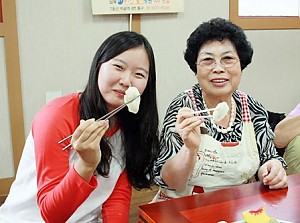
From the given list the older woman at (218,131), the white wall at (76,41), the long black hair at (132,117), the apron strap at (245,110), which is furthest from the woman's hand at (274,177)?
the white wall at (76,41)

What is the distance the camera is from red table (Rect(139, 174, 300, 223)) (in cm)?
106

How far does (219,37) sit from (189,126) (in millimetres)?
487

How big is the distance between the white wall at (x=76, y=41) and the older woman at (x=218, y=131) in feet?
4.06

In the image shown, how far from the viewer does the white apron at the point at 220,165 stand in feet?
4.83

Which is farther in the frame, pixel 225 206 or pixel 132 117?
pixel 132 117

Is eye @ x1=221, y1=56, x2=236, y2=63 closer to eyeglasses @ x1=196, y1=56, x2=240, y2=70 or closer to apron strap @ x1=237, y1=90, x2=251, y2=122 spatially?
eyeglasses @ x1=196, y1=56, x2=240, y2=70

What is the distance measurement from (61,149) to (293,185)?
29.4 inches

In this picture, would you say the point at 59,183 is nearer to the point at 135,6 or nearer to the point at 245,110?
the point at 245,110

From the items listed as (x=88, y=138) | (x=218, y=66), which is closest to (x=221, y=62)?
(x=218, y=66)

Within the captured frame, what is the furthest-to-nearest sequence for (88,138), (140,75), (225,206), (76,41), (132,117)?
(76,41) < (132,117) < (140,75) < (225,206) < (88,138)

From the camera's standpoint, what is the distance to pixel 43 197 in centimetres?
115

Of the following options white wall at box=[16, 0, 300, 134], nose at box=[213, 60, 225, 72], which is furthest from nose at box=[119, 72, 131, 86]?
white wall at box=[16, 0, 300, 134]

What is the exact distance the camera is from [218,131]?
1.52 metres

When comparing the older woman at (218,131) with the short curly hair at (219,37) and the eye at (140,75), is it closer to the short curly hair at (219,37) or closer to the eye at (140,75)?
the short curly hair at (219,37)
